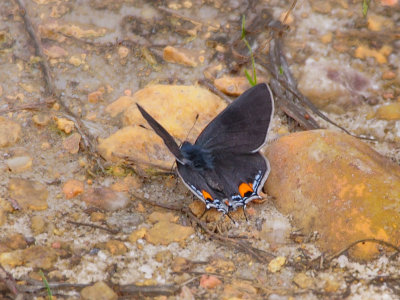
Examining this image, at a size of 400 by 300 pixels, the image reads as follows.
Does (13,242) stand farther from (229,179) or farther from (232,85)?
(232,85)

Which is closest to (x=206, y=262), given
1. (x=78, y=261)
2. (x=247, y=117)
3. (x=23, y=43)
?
(x=78, y=261)

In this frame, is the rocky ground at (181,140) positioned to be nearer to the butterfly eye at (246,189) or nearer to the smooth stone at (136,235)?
the smooth stone at (136,235)

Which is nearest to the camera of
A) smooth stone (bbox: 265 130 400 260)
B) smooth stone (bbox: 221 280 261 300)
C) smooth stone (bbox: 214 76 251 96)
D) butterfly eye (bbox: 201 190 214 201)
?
smooth stone (bbox: 221 280 261 300)

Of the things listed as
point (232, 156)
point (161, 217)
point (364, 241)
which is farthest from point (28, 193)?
point (364, 241)

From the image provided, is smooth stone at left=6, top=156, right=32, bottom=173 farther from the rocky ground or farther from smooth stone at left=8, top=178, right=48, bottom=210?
smooth stone at left=8, top=178, right=48, bottom=210

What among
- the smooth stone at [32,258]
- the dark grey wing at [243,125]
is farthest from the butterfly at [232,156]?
the smooth stone at [32,258]

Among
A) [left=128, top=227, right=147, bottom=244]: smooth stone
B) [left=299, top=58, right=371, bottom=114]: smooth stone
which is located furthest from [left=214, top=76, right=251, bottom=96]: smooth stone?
[left=128, top=227, right=147, bottom=244]: smooth stone

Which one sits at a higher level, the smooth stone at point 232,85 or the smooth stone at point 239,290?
the smooth stone at point 232,85
